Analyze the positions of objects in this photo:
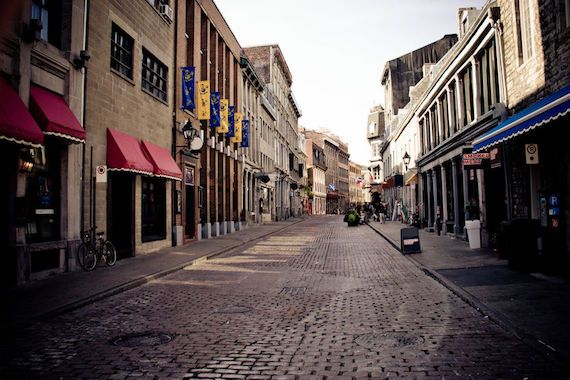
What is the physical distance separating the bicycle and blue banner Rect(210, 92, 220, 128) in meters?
11.3

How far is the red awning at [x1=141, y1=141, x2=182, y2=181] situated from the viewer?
50.9 feet

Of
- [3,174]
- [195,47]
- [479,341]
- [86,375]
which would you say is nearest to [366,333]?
[479,341]

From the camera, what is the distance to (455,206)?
19.9 metres

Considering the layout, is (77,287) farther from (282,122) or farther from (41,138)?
(282,122)

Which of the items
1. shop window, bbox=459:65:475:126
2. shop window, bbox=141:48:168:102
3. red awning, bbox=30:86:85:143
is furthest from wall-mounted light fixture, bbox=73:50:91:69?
shop window, bbox=459:65:475:126

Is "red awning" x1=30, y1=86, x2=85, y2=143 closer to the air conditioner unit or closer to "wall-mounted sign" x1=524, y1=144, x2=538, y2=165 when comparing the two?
the air conditioner unit

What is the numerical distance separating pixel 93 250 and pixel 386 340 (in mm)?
9160

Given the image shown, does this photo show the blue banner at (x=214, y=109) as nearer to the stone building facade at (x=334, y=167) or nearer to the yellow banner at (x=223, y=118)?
the yellow banner at (x=223, y=118)

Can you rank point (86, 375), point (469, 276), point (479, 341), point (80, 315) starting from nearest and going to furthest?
point (86, 375)
point (479, 341)
point (80, 315)
point (469, 276)

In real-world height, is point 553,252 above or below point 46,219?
below

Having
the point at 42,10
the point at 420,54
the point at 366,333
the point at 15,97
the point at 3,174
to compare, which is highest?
the point at 420,54

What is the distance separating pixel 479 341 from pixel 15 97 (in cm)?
944

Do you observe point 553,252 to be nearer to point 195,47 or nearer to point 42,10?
point 42,10

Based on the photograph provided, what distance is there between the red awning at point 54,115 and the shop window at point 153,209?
17.7 feet
